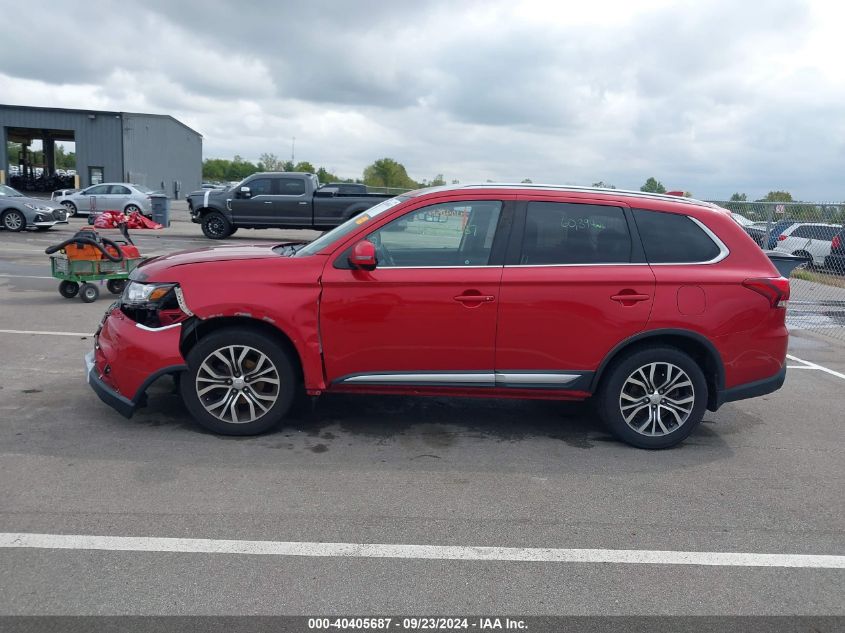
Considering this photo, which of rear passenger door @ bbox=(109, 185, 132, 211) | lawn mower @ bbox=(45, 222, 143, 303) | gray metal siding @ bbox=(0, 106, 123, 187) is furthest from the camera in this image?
gray metal siding @ bbox=(0, 106, 123, 187)

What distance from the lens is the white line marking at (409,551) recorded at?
3.60 meters

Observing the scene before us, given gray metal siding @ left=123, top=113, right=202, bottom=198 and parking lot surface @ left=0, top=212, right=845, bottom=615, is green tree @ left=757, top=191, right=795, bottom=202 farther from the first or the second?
gray metal siding @ left=123, top=113, right=202, bottom=198

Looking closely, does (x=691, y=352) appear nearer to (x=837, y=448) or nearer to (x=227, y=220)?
(x=837, y=448)

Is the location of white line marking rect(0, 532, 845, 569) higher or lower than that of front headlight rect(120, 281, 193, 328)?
lower

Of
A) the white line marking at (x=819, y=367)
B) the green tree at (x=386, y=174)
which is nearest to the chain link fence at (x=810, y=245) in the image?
the white line marking at (x=819, y=367)

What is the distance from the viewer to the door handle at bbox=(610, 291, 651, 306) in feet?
16.7

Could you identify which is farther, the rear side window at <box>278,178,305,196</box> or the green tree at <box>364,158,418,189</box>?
the green tree at <box>364,158,418,189</box>

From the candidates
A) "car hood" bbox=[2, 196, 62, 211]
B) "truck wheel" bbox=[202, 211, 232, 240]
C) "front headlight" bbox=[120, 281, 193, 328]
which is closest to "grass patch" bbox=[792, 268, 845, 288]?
"front headlight" bbox=[120, 281, 193, 328]

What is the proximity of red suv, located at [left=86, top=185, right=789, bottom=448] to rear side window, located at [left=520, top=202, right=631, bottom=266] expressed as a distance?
0.01 metres

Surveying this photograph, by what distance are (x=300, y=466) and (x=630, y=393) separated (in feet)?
7.96

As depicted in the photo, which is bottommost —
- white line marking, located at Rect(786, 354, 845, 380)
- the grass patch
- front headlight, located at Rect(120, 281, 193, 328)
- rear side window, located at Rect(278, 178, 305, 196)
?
white line marking, located at Rect(786, 354, 845, 380)

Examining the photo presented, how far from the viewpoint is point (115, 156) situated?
45062mm

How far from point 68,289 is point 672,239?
8912 millimetres

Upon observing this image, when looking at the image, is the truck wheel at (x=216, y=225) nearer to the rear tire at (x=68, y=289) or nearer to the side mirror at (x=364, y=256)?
the rear tire at (x=68, y=289)
